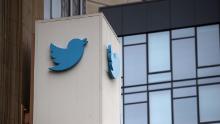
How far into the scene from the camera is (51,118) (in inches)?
706

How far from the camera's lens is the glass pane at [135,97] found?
35.6m

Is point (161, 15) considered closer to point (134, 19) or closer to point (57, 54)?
point (134, 19)

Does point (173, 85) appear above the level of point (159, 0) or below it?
below

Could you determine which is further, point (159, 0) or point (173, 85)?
point (159, 0)

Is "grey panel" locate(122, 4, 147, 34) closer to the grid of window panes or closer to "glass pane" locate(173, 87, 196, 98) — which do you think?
the grid of window panes

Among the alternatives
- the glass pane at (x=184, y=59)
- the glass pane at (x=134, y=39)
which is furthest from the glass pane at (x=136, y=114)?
the glass pane at (x=134, y=39)

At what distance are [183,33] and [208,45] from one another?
1.64m

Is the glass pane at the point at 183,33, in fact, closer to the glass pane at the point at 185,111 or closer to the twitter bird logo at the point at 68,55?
the glass pane at the point at 185,111

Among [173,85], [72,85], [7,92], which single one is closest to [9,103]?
[7,92]

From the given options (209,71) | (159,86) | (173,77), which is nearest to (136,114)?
(159,86)

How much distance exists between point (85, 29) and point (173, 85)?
17.0 metres

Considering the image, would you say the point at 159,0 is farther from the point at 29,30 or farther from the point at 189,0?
the point at 29,30

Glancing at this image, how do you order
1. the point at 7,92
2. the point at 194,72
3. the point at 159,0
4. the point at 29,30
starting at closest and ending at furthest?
the point at 7,92 → the point at 29,30 → the point at 194,72 → the point at 159,0

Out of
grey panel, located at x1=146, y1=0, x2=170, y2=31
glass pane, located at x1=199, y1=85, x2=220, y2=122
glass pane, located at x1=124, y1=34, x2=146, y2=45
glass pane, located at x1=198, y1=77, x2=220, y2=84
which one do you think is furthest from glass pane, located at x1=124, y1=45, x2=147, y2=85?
glass pane, located at x1=199, y1=85, x2=220, y2=122
